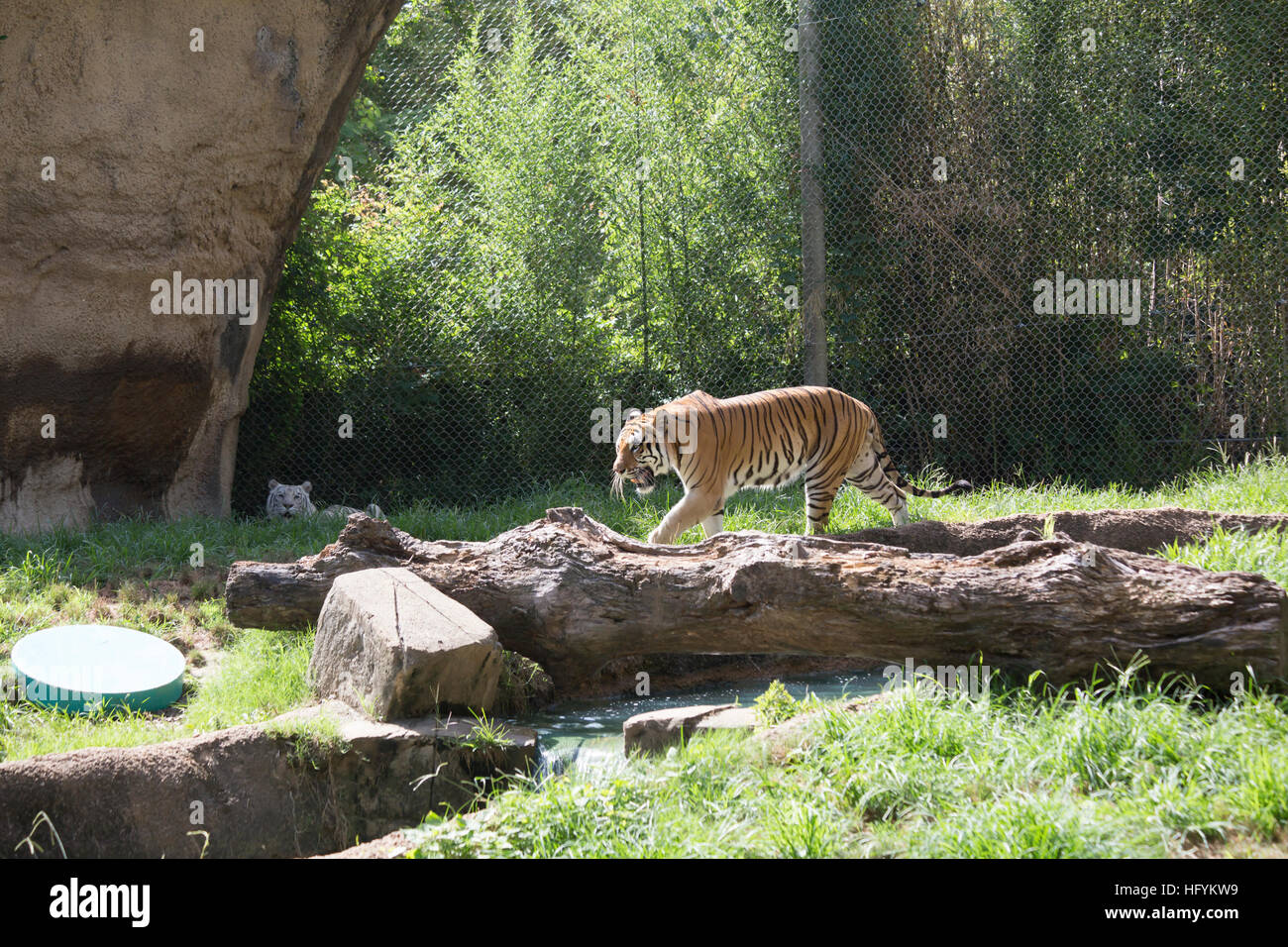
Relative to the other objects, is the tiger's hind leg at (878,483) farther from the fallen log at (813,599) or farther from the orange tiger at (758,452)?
the fallen log at (813,599)

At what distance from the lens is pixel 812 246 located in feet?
29.8

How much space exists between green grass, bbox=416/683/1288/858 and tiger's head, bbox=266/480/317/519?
554cm

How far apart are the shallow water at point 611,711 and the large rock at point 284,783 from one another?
0.80 feet

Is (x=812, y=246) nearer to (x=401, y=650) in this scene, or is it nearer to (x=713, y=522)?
(x=713, y=522)

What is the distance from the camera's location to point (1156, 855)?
277 cm

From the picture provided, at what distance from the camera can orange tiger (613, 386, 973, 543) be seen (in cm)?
714

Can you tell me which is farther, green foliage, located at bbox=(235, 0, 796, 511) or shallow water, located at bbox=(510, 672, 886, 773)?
green foliage, located at bbox=(235, 0, 796, 511)

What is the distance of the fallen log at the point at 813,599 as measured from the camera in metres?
3.93

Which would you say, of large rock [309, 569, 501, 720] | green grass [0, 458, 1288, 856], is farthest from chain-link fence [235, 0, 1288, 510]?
large rock [309, 569, 501, 720]

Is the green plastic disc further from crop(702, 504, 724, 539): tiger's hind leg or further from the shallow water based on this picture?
crop(702, 504, 724, 539): tiger's hind leg

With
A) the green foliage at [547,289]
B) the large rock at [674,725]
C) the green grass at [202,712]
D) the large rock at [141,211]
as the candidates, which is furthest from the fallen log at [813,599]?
the green foliage at [547,289]

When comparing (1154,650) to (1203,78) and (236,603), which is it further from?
(1203,78)
